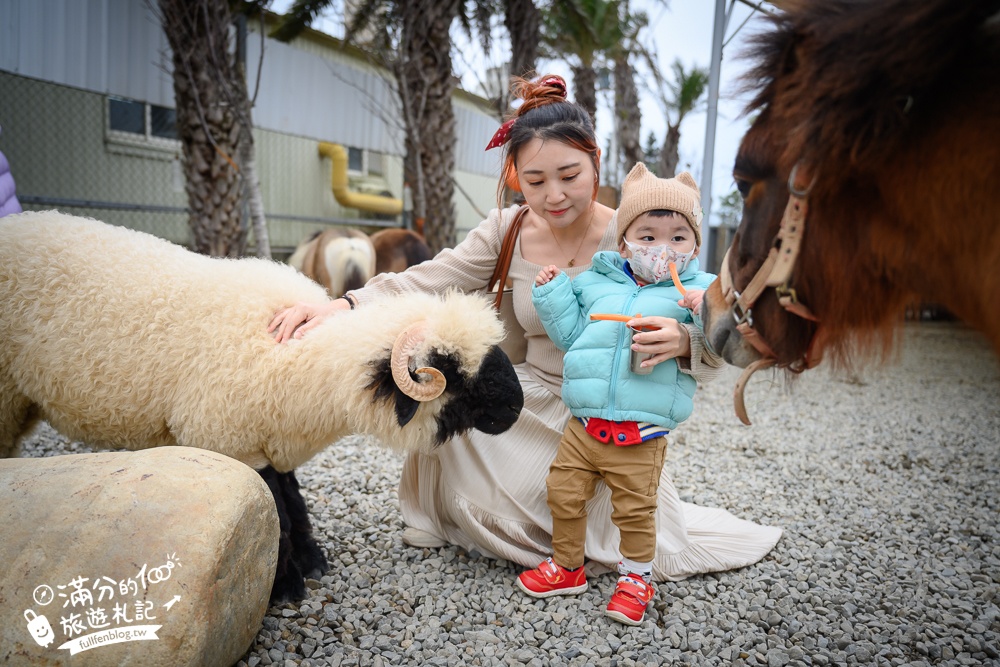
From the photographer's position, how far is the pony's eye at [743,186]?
187cm

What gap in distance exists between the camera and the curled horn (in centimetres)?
246

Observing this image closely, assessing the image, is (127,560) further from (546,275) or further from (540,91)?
(540,91)

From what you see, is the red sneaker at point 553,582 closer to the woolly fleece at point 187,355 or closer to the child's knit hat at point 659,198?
the woolly fleece at point 187,355

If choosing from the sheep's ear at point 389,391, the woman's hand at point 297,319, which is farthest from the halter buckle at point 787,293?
the woman's hand at point 297,319

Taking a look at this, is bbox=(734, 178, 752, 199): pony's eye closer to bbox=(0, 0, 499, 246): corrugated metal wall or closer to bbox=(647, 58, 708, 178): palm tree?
bbox=(0, 0, 499, 246): corrugated metal wall

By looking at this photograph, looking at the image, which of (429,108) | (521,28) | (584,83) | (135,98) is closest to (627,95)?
(584,83)

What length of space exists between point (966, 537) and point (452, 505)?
3236mm

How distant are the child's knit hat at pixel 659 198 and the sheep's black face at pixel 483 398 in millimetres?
804

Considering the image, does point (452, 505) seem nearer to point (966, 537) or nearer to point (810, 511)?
point (810, 511)

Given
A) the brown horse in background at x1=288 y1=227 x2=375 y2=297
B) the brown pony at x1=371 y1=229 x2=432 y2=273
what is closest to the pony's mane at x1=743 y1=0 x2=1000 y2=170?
the brown horse in background at x1=288 y1=227 x2=375 y2=297

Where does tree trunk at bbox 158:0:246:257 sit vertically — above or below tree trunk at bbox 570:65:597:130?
below

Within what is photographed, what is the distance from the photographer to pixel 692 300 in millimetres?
2529

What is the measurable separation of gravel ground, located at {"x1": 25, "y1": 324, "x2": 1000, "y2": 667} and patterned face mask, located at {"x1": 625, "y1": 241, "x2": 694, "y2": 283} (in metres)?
0.83

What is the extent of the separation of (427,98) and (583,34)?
5479 millimetres
